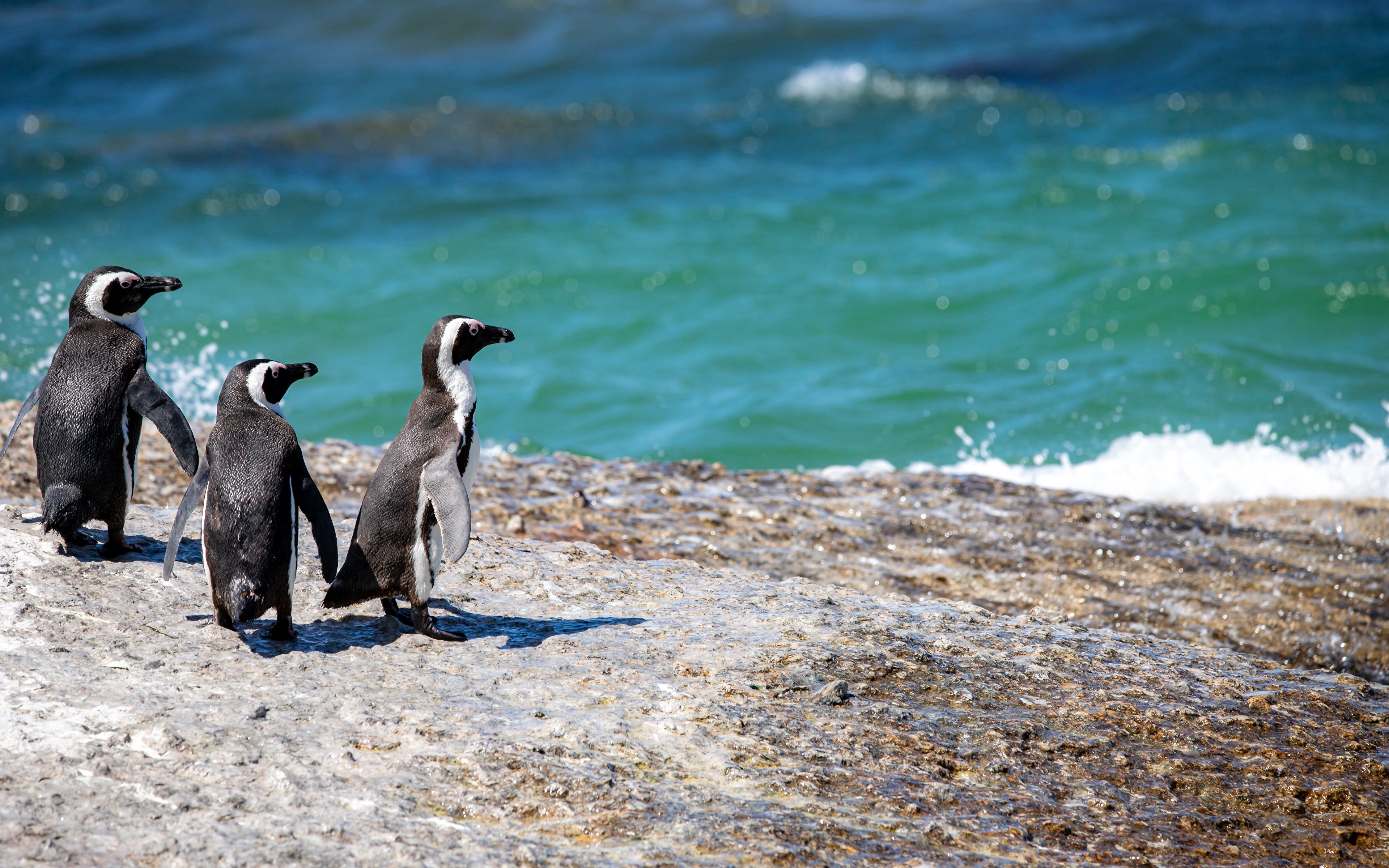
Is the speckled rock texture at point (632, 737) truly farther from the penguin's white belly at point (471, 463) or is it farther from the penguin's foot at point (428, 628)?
the penguin's white belly at point (471, 463)

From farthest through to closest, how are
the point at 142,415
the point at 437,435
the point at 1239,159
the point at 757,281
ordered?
the point at 1239,159
the point at 757,281
the point at 142,415
the point at 437,435

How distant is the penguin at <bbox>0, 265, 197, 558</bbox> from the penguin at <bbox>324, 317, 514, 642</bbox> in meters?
0.70

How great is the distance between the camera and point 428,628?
4258 mm

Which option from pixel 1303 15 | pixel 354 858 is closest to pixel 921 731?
pixel 354 858

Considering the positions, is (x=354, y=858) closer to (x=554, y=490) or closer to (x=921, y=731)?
(x=921, y=731)

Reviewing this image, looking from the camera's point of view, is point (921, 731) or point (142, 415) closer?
point (921, 731)

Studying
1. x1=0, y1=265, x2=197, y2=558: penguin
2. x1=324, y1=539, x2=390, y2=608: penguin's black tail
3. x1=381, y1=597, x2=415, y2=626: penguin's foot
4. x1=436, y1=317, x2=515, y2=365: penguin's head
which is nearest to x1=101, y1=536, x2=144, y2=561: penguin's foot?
x1=0, y1=265, x2=197, y2=558: penguin

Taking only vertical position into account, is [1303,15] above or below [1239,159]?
above

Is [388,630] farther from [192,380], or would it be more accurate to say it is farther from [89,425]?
[192,380]

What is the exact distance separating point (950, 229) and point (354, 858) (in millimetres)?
13228

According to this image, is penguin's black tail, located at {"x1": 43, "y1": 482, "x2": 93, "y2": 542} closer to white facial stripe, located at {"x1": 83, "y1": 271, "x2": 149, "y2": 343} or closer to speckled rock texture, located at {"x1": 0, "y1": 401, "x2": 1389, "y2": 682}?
white facial stripe, located at {"x1": 83, "y1": 271, "x2": 149, "y2": 343}

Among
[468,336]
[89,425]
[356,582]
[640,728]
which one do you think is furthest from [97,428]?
[640,728]

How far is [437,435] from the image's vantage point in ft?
14.3

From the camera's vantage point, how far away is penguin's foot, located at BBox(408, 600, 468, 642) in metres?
4.25
